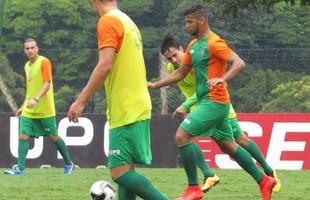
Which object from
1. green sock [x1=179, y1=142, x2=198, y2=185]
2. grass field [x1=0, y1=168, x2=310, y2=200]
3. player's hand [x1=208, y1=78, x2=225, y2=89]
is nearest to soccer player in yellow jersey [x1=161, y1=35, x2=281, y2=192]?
grass field [x1=0, y1=168, x2=310, y2=200]

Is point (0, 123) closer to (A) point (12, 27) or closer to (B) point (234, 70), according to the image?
(B) point (234, 70)

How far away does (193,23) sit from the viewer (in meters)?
10.8

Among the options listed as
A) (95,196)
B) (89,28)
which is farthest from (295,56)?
(89,28)

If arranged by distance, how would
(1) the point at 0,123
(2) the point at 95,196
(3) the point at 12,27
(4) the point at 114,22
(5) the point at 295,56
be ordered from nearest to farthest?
(4) the point at 114,22
(2) the point at 95,196
(1) the point at 0,123
(5) the point at 295,56
(3) the point at 12,27

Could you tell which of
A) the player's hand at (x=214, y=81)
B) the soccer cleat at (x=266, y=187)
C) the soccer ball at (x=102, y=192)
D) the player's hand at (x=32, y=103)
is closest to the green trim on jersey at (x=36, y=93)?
the player's hand at (x=32, y=103)

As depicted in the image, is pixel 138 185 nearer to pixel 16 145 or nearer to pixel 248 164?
pixel 248 164

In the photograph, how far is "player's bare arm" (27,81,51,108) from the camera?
15.9 meters

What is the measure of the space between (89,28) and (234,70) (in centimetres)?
5049

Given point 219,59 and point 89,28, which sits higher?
point 219,59

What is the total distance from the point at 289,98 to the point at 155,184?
1729 cm

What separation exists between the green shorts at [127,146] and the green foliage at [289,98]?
20.3m

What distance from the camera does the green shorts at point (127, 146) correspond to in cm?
783

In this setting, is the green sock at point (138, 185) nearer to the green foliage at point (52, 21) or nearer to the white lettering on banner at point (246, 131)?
the white lettering on banner at point (246, 131)

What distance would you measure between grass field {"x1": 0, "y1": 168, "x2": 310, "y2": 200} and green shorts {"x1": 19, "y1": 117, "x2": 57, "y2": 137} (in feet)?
2.21
